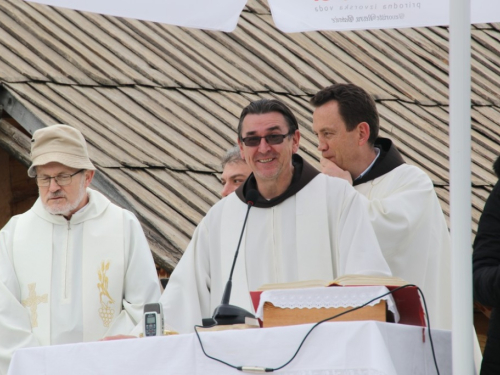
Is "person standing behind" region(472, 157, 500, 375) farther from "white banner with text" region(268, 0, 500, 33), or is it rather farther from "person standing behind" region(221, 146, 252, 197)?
"person standing behind" region(221, 146, 252, 197)

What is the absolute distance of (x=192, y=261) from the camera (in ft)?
17.7

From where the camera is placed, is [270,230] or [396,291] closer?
[396,291]

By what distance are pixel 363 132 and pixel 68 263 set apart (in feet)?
5.61

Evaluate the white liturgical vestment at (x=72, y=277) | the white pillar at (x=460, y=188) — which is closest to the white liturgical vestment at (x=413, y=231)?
the white liturgical vestment at (x=72, y=277)

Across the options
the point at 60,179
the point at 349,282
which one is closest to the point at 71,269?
the point at 60,179

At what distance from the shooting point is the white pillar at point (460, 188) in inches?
142

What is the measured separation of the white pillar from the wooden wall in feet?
17.4

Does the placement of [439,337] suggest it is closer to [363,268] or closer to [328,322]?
[328,322]

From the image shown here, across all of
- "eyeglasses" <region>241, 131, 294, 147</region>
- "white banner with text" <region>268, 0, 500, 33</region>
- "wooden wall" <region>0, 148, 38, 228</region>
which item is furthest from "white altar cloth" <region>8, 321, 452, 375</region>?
"wooden wall" <region>0, 148, 38, 228</region>

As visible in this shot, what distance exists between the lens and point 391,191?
591 centimetres

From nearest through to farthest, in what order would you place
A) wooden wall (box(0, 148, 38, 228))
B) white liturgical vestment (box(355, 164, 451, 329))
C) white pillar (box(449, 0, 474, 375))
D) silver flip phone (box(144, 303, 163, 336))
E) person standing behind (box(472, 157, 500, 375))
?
white pillar (box(449, 0, 474, 375))
person standing behind (box(472, 157, 500, 375))
silver flip phone (box(144, 303, 163, 336))
white liturgical vestment (box(355, 164, 451, 329))
wooden wall (box(0, 148, 38, 228))

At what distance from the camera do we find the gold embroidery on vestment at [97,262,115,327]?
19.5 feet

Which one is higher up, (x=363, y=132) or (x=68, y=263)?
(x=363, y=132)

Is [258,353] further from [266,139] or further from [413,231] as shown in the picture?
[413,231]
